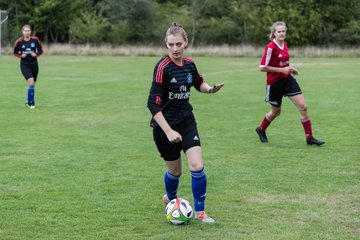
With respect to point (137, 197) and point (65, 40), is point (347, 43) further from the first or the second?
point (137, 197)

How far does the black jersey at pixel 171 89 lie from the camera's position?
19.2 ft

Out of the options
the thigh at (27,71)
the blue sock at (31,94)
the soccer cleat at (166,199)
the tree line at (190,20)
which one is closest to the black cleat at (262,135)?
the soccer cleat at (166,199)

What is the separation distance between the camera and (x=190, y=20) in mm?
63500

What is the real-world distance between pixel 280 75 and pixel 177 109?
4.60 meters

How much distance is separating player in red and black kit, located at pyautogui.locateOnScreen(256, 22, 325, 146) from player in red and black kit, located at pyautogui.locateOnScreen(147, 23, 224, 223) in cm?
411

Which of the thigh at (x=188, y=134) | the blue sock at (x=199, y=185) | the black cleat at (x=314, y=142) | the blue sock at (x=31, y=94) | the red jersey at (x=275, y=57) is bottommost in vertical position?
the blue sock at (x=31, y=94)

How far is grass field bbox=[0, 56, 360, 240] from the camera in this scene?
5758mm

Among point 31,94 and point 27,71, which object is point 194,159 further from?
point 27,71

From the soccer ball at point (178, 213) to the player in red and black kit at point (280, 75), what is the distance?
4.62 m

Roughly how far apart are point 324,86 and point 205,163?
14.3 metres

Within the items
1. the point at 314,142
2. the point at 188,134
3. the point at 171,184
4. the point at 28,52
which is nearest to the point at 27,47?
the point at 28,52

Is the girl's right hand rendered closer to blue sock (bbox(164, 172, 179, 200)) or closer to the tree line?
blue sock (bbox(164, 172, 179, 200))

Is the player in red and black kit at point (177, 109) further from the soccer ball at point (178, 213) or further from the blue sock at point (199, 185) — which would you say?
the soccer ball at point (178, 213)

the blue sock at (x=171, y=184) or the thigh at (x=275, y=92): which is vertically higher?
the thigh at (x=275, y=92)
